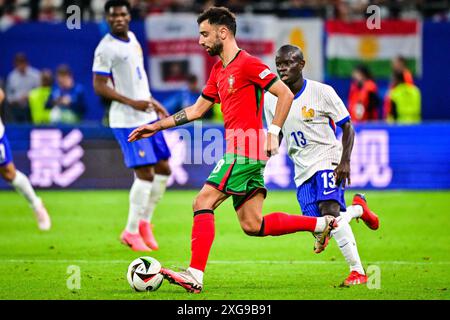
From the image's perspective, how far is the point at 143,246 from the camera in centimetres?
1119

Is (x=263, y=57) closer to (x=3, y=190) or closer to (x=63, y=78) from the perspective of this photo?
(x=63, y=78)

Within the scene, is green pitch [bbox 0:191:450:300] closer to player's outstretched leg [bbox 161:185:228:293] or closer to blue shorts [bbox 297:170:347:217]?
player's outstretched leg [bbox 161:185:228:293]

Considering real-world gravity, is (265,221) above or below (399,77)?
below

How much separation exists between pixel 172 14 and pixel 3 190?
5492 millimetres

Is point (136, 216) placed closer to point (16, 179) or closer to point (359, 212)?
point (16, 179)

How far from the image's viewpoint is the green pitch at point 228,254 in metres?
8.20

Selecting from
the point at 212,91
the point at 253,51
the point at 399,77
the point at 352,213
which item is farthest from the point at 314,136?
the point at 253,51

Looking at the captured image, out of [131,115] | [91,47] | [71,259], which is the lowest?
[71,259]

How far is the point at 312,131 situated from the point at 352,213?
0.83 metres

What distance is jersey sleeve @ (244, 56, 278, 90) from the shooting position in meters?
8.05

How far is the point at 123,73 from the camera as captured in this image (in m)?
11.4

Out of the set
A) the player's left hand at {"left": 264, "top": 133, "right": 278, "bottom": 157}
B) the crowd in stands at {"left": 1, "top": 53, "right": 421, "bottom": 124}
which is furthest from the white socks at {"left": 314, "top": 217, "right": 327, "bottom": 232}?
the crowd in stands at {"left": 1, "top": 53, "right": 421, "bottom": 124}

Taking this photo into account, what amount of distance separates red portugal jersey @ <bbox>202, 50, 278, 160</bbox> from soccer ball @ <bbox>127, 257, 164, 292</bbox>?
3.73 ft
